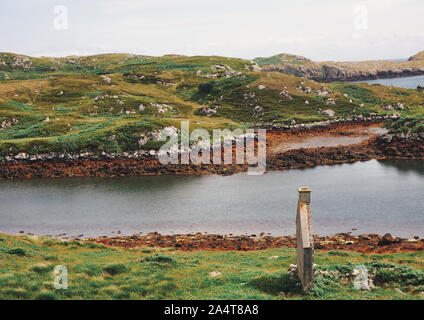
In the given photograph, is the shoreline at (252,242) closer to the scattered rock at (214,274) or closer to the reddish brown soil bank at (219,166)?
the scattered rock at (214,274)

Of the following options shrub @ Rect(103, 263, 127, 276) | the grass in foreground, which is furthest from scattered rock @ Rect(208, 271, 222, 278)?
shrub @ Rect(103, 263, 127, 276)

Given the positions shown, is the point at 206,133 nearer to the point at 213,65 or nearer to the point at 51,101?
the point at 51,101

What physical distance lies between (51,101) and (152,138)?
58596 millimetres

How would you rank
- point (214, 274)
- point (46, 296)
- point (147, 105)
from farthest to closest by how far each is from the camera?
point (147, 105)
point (214, 274)
point (46, 296)

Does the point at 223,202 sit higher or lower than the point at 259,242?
higher

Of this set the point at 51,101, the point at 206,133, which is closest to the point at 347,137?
the point at 206,133

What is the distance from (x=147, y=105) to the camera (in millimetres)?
98938

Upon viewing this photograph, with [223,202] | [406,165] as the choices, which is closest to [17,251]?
[223,202]

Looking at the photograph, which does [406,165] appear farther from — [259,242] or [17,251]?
[17,251]

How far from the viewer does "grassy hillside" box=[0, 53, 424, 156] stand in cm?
7162

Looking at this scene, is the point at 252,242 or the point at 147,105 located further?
the point at 147,105

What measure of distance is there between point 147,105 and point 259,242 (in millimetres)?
75141

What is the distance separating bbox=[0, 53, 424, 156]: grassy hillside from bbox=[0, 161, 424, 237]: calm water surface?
52.5ft

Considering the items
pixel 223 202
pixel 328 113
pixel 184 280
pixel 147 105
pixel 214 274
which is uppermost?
pixel 147 105
